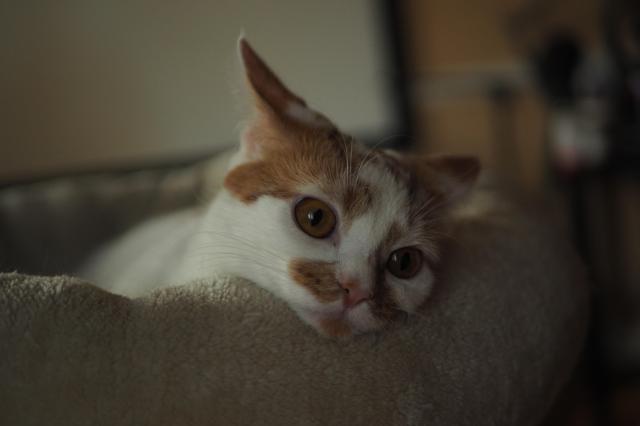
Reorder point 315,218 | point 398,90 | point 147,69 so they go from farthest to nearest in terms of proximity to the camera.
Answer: point 398,90 → point 147,69 → point 315,218

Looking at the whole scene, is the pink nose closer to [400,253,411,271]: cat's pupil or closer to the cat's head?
the cat's head

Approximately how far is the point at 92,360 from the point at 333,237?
0.34 metres

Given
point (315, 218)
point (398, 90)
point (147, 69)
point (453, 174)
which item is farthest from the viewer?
point (398, 90)

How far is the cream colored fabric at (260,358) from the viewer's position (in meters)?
0.61

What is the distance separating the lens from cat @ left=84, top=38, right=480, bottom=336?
75cm

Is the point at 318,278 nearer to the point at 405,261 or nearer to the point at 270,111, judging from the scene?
the point at 405,261

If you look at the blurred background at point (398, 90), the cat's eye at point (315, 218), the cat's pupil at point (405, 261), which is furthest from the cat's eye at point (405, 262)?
the blurred background at point (398, 90)

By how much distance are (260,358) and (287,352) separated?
4 cm

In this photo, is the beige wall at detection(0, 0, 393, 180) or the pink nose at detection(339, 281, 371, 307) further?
the beige wall at detection(0, 0, 393, 180)

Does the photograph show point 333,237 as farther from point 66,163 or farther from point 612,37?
point 66,163

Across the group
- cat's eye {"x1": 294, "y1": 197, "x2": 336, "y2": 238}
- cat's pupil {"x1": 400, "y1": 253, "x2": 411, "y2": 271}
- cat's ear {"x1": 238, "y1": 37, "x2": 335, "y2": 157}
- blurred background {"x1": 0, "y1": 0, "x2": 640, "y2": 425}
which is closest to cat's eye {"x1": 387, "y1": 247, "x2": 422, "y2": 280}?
cat's pupil {"x1": 400, "y1": 253, "x2": 411, "y2": 271}

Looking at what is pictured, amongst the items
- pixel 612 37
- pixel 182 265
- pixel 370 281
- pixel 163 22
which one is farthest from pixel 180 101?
pixel 370 281

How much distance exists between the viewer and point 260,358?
681 millimetres

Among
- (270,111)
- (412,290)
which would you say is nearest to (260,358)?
(412,290)
